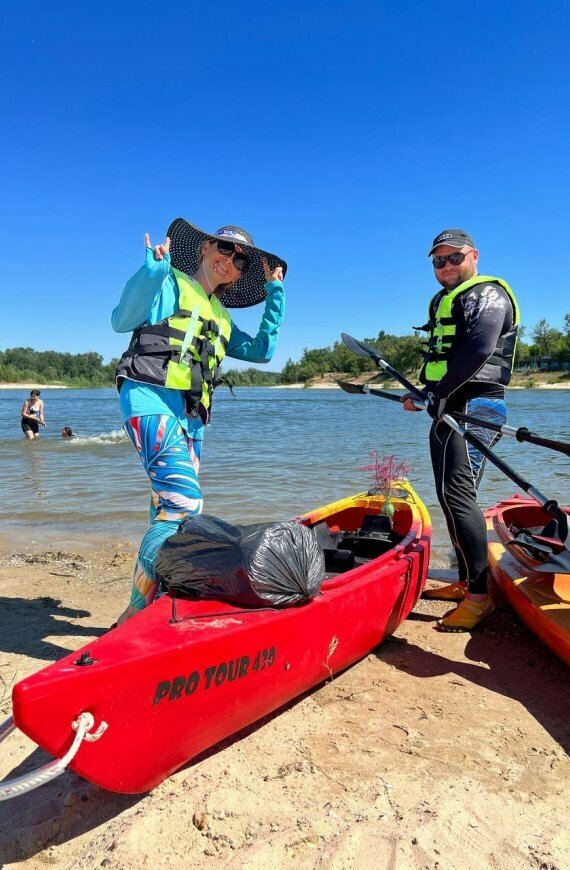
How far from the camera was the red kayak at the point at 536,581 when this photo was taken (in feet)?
10.8

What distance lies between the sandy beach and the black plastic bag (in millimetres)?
648

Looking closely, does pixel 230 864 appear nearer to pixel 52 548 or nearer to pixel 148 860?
pixel 148 860

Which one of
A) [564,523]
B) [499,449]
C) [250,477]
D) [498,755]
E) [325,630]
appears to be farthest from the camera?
[499,449]

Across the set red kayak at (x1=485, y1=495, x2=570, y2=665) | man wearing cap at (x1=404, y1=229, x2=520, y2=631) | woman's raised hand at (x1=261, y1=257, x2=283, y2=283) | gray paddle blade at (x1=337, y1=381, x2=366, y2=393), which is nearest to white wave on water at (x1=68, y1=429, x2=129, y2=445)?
gray paddle blade at (x1=337, y1=381, x2=366, y2=393)

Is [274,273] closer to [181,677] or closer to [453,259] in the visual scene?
[453,259]

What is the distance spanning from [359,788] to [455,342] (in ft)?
8.63

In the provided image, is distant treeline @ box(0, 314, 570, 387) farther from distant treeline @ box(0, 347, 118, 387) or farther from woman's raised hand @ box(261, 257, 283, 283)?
woman's raised hand @ box(261, 257, 283, 283)

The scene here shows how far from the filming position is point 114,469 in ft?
37.5

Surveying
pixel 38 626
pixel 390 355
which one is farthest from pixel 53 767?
pixel 390 355

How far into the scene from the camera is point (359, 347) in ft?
16.7

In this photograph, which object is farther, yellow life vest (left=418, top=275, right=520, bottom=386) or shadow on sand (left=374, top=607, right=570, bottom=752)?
yellow life vest (left=418, top=275, right=520, bottom=386)

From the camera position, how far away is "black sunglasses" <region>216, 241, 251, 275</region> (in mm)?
3195

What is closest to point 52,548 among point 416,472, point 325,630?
point 325,630

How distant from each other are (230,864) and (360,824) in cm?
47
